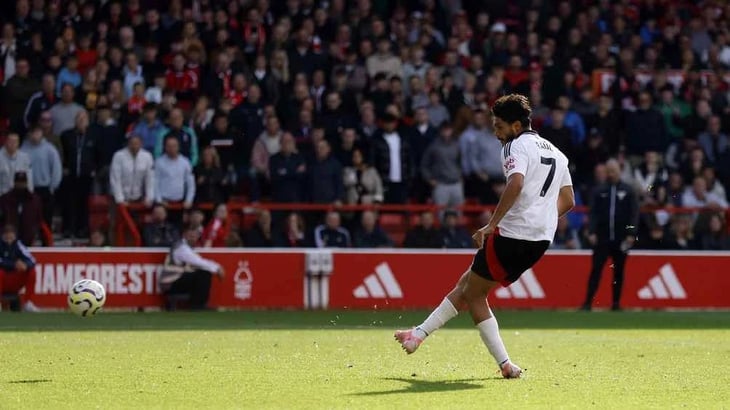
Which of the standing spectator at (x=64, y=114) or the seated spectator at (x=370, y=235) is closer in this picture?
the standing spectator at (x=64, y=114)

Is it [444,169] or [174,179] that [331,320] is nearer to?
[174,179]

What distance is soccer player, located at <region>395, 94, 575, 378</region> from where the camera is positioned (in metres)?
10.3

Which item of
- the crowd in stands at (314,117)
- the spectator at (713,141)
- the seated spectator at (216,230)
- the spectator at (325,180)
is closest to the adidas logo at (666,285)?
the crowd in stands at (314,117)

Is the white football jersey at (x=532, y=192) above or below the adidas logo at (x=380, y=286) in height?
above

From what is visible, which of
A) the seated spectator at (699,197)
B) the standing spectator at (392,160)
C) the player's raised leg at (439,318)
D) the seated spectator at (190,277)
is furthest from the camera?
the seated spectator at (699,197)

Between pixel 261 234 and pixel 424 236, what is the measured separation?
270 centimetres

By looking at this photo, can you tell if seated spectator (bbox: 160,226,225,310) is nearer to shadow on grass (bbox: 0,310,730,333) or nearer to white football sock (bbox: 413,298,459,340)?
shadow on grass (bbox: 0,310,730,333)

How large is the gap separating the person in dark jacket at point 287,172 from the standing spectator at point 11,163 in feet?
12.5

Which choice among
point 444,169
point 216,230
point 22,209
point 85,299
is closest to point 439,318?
point 85,299

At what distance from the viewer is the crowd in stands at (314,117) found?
21891mm

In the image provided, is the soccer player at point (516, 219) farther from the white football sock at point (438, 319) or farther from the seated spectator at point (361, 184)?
the seated spectator at point (361, 184)

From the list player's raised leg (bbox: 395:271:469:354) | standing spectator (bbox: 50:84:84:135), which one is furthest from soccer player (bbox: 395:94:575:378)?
standing spectator (bbox: 50:84:84:135)

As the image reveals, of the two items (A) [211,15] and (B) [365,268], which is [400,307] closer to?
(B) [365,268]

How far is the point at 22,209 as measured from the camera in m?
21.1
